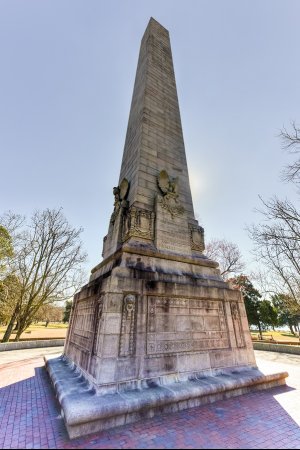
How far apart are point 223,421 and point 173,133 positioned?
31.8 feet

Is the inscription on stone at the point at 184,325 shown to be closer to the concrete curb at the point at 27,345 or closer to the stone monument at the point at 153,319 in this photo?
the stone monument at the point at 153,319

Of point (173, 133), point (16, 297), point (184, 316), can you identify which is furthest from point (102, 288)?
point (16, 297)

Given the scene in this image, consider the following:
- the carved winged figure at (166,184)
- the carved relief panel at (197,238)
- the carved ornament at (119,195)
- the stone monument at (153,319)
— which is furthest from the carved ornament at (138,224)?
the carved relief panel at (197,238)

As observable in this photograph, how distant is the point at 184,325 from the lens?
18.6ft

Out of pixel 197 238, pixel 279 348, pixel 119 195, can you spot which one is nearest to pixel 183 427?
pixel 197 238

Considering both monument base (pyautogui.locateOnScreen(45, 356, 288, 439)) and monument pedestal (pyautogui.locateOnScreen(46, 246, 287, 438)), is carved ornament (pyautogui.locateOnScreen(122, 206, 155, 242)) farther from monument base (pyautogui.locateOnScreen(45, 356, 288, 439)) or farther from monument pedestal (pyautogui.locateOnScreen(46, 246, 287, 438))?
monument base (pyautogui.locateOnScreen(45, 356, 288, 439))

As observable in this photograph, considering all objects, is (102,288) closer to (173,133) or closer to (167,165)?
(167,165)

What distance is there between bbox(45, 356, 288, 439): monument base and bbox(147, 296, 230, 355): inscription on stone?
0.67 m

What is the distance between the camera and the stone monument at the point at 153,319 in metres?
4.21

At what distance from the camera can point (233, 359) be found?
6113 mm

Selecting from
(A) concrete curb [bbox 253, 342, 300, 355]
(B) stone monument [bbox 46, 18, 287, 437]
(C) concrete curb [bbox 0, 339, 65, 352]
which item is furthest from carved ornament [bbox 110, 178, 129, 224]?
(A) concrete curb [bbox 253, 342, 300, 355]

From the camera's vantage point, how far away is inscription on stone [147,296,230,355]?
16.9ft

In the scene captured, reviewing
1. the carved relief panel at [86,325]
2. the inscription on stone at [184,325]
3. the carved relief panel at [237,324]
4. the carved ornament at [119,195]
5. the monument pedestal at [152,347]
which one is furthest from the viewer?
the carved ornament at [119,195]

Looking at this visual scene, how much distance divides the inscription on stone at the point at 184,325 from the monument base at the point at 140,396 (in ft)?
2.21
